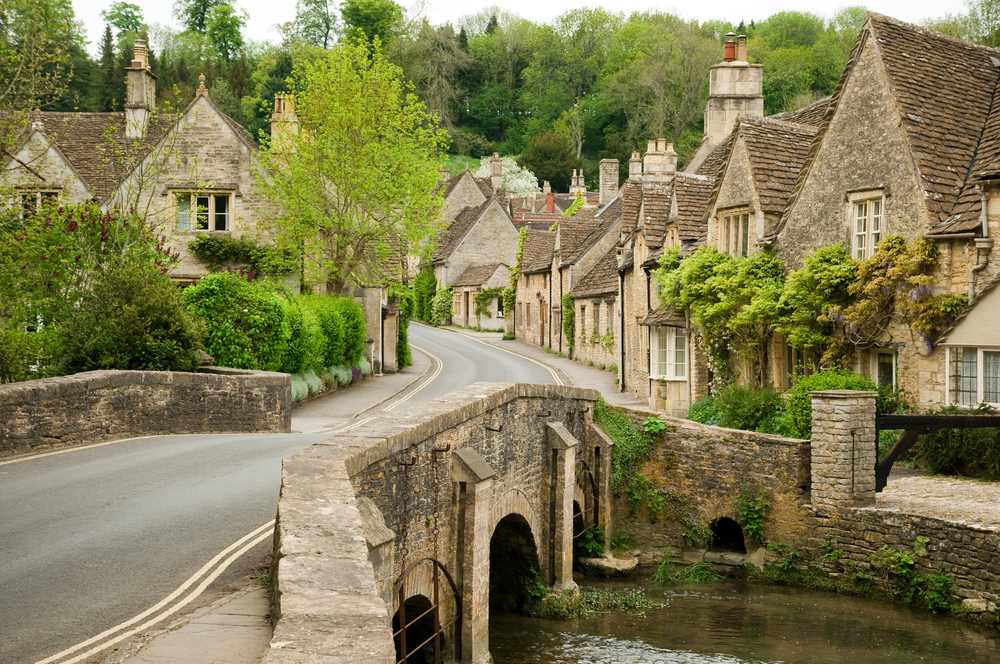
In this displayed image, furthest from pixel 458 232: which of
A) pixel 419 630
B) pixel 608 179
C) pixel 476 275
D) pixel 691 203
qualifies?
pixel 419 630

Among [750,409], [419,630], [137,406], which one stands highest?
[137,406]

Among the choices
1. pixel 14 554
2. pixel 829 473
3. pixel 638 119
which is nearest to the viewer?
pixel 14 554

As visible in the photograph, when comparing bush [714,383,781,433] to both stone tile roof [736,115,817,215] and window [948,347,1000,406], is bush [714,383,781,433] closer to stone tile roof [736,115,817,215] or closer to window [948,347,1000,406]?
window [948,347,1000,406]

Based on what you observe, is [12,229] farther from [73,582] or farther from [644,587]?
[644,587]

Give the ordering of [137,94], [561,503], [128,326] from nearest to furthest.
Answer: [561,503]
[128,326]
[137,94]

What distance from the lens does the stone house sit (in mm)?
19094

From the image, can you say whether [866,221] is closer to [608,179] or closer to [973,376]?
[973,376]

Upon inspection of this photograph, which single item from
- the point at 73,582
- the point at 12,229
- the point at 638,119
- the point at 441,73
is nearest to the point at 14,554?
the point at 73,582

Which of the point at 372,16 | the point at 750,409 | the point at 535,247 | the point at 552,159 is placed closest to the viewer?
the point at 750,409

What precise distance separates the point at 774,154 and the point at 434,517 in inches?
645

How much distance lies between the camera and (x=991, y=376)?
62.6ft

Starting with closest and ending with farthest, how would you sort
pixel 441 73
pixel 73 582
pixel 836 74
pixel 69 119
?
pixel 73 582 < pixel 69 119 < pixel 836 74 < pixel 441 73

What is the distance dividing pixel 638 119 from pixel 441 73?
20.2 metres

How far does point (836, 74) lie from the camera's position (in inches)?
3012
